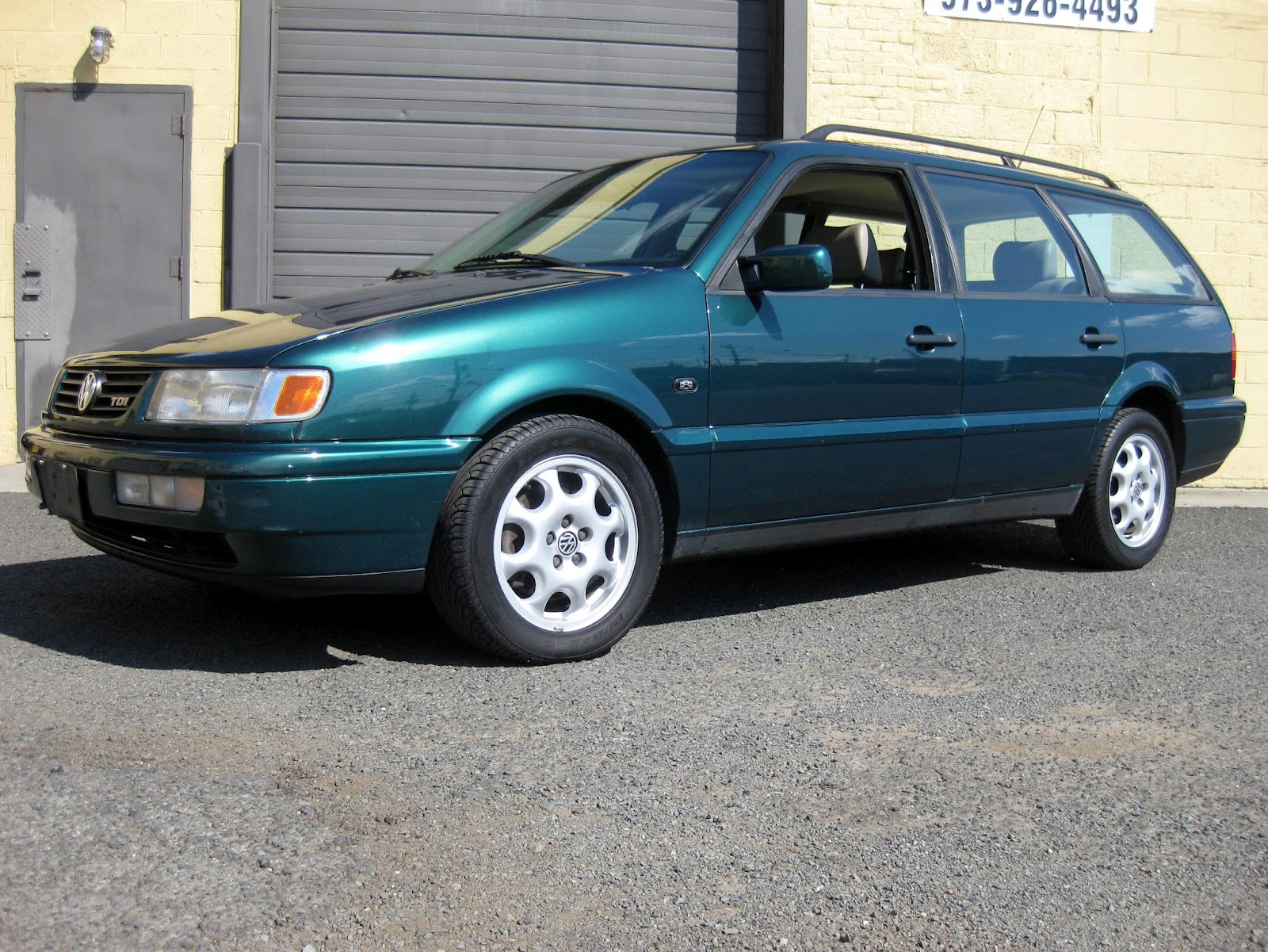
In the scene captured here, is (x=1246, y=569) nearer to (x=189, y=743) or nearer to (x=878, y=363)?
(x=878, y=363)

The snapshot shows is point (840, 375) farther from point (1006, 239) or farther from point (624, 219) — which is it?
point (1006, 239)

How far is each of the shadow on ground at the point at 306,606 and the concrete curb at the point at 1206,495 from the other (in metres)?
2.66

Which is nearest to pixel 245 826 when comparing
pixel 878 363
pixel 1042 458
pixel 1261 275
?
pixel 878 363

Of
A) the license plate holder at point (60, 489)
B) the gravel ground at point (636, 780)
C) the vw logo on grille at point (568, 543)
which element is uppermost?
the license plate holder at point (60, 489)

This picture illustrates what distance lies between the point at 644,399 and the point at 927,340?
1249mm

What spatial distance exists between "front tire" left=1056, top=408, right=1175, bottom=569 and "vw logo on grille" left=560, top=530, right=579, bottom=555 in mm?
2563

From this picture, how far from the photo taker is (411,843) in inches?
93.4

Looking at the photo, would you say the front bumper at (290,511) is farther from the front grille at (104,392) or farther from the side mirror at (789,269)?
the side mirror at (789,269)

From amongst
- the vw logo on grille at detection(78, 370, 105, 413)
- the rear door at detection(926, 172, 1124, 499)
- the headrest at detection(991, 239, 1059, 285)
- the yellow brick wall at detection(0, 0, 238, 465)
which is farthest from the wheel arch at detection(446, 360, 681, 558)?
the yellow brick wall at detection(0, 0, 238, 465)

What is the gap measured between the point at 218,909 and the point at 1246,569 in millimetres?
4788

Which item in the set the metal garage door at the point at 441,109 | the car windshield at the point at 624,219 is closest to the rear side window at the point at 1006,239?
the car windshield at the point at 624,219

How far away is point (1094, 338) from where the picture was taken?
516cm

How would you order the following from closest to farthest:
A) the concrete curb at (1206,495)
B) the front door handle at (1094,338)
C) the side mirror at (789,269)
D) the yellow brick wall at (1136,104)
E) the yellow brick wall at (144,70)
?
the side mirror at (789,269) < the front door handle at (1094,338) < the concrete curb at (1206,495) < the yellow brick wall at (144,70) < the yellow brick wall at (1136,104)

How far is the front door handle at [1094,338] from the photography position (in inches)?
202
